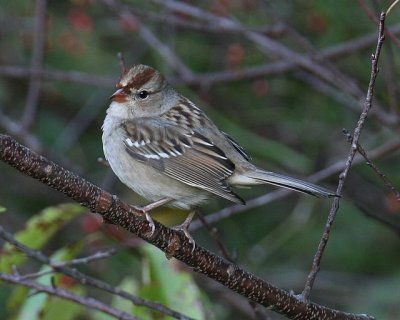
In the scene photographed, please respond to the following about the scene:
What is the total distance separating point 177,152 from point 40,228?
2.37 ft

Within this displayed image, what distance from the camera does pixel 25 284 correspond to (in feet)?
9.81

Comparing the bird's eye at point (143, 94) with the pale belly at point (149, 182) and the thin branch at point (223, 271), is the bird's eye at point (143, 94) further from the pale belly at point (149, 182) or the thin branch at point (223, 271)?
the thin branch at point (223, 271)

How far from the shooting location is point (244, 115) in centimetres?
574

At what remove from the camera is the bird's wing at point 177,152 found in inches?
147

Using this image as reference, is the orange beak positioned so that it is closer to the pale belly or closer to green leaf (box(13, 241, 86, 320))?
the pale belly

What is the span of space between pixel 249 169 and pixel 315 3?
1.46m

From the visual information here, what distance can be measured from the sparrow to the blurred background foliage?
896 millimetres

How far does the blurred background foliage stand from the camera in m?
5.10

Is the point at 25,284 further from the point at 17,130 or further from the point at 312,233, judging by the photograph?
the point at 312,233

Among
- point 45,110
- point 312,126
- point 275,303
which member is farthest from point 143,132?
point 45,110

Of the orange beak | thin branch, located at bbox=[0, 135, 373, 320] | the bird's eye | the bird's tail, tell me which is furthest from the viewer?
the bird's eye

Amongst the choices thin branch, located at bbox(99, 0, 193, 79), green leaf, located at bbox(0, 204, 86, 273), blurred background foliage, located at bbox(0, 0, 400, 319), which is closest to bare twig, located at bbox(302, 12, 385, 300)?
green leaf, located at bbox(0, 204, 86, 273)

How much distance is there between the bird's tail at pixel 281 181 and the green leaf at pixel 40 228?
72 cm

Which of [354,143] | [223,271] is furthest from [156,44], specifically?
[354,143]
